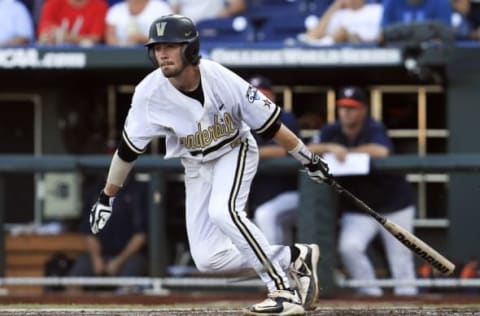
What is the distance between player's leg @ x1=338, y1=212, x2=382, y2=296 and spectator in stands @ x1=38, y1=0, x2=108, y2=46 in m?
2.69

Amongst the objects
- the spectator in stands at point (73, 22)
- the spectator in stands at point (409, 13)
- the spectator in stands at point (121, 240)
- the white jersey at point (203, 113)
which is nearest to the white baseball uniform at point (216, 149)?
the white jersey at point (203, 113)

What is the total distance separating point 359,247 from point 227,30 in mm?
2382

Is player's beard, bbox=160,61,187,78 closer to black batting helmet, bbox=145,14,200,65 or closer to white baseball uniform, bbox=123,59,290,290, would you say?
black batting helmet, bbox=145,14,200,65

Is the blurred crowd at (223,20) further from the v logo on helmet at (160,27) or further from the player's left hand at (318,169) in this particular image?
the v logo on helmet at (160,27)

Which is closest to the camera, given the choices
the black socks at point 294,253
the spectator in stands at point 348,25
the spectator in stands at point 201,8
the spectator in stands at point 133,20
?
the black socks at point 294,253

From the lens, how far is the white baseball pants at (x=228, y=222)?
244 inches

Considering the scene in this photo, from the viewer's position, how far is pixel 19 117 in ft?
37.0

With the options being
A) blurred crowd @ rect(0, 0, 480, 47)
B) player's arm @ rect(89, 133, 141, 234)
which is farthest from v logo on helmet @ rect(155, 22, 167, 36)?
blurred crowd @ rect(0, 0, 480, 47)

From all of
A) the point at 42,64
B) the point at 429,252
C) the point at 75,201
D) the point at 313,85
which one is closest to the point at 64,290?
the point at 75,201

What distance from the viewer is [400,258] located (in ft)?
29.5

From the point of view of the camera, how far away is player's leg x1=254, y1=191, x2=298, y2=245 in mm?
9047

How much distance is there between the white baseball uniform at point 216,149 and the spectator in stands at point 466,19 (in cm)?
394

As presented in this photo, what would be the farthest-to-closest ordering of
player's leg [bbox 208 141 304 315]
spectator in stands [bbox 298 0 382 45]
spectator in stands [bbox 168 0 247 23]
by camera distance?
spectator in stands [bbox 168 0 247 23] → spectator in stands [bbox 298 0 382 45] → player's leg [bbox 208 141 304 315]

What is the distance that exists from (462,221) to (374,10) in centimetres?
186
